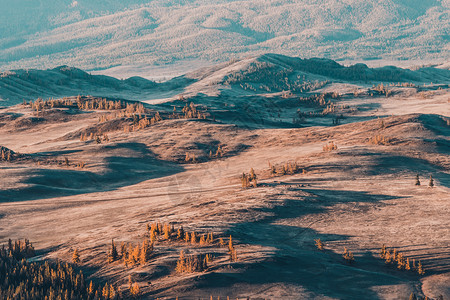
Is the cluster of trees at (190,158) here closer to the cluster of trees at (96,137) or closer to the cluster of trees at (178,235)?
the cluster of trees at (96,137)

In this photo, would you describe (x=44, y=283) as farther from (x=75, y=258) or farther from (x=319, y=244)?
(x=319, y=244)

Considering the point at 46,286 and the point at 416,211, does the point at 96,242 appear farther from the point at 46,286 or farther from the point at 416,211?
the point at 416,211

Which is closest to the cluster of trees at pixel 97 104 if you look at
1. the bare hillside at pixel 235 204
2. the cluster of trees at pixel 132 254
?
the bare hillside at pixel 235 204

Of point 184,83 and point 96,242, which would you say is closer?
point 96,242

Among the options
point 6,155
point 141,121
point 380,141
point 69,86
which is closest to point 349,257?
point 380,141

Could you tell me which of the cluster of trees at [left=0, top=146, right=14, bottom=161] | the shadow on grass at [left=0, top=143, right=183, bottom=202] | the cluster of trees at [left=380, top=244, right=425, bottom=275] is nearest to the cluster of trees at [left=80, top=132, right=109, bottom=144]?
the shadow on grass at [left=0, top=143, right=183, bottom=202]

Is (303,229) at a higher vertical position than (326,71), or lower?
lower

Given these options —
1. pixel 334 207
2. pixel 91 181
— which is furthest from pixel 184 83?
pixel 334 207
